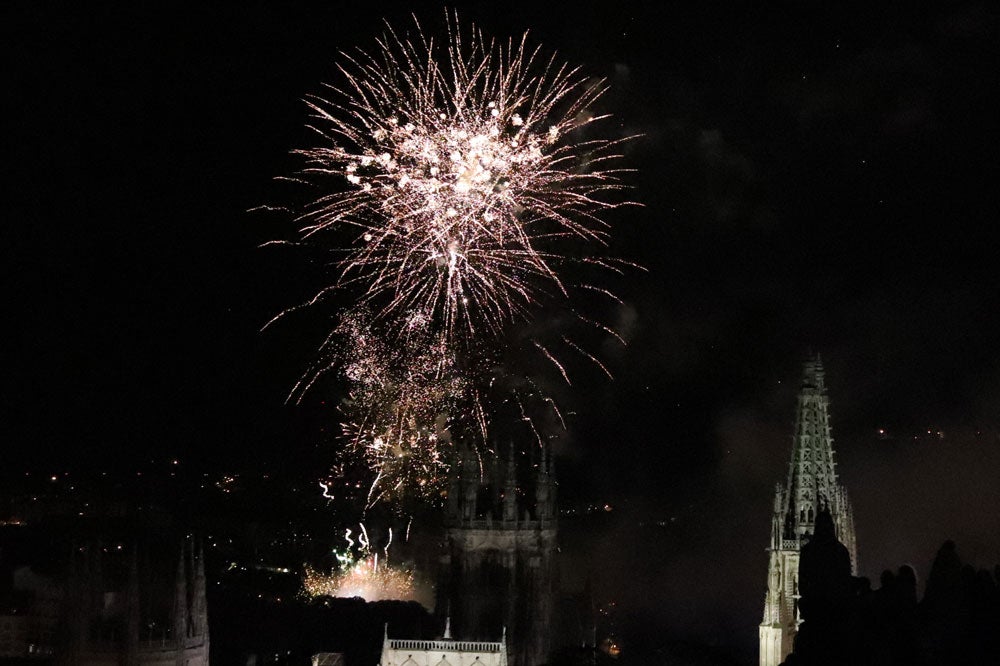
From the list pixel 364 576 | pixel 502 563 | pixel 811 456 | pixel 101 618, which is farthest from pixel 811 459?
pixel 101 618

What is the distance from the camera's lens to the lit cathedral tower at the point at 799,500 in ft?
184

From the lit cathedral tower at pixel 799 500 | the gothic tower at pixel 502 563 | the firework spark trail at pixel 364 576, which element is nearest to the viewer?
the lit cathedral tower at pixel 799 500

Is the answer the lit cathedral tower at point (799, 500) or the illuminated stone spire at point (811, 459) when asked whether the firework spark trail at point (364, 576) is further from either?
the illuminated stone spire at point (811, 459)

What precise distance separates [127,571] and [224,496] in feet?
55.3

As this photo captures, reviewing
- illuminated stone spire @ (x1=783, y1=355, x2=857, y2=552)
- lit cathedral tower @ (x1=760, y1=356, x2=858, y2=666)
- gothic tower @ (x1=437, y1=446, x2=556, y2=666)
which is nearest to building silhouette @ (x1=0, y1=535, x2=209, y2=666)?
gothic tower @ (x1=437, y1=446, x2=556, y2=666)

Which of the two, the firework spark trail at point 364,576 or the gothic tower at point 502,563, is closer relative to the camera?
the gothic tower at point 502,563

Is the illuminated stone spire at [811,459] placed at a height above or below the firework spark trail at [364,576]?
above

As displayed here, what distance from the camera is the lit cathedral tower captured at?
56.2 m

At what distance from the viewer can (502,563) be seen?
194 ft

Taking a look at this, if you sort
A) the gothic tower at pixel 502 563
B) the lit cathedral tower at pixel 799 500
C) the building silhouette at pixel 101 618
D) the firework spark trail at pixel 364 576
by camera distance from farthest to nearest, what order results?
the firework spark trail at pixel 364 576
the gothic tower at pixel 502 563
the lit cathedral tower at pixel 799 500
the building silhouette at pixel 101 618

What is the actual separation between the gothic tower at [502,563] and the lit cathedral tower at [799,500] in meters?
9.58

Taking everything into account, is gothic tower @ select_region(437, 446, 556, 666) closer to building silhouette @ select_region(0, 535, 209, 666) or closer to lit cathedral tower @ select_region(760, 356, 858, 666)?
lit cathedral tower @ select_region(760, 356, 858, 666)

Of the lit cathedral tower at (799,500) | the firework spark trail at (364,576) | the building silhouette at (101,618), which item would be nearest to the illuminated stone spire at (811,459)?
the lit cathedral tower at (799,500)

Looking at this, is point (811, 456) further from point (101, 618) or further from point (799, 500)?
point (101, 618)
